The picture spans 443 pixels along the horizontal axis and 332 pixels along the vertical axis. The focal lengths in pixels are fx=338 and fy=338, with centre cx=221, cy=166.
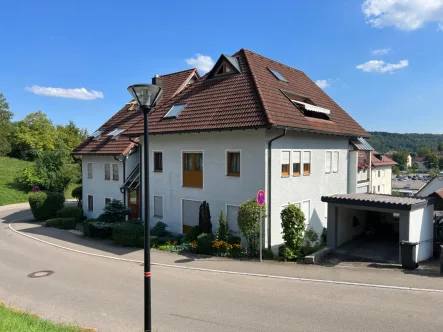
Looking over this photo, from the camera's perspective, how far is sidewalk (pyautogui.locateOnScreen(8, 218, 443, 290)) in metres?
10.6

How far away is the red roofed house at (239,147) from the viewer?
15.0 meters

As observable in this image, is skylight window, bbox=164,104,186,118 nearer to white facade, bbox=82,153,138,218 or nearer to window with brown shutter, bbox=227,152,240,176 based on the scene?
window with brown shutter, bbox=227,152,240,176

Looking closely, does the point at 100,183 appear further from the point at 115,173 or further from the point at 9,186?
the point at 9,186

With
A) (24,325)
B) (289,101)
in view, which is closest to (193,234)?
(289,101)

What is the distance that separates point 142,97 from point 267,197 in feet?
31.4

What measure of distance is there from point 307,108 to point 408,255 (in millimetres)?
8452

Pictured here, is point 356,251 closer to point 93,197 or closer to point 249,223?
point 249,223

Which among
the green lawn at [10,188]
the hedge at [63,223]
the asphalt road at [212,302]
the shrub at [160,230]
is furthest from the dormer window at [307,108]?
the green lawn at [10,188]

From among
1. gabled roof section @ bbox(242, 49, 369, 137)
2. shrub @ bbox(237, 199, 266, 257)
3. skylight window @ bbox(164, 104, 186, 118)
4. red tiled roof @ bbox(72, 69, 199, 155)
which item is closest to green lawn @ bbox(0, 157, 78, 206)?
red tiled roof @ bbox(72, 69, 199, 155)

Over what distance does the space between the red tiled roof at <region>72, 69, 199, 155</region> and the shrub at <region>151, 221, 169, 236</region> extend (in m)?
5.65

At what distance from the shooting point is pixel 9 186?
40.3 metres

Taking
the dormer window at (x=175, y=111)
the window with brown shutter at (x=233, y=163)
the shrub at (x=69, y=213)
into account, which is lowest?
the shrub at (x=69, y=213)

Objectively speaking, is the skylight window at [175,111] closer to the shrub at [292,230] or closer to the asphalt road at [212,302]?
the shrub at [292,230]

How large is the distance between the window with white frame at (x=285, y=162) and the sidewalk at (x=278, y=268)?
4477 mm
